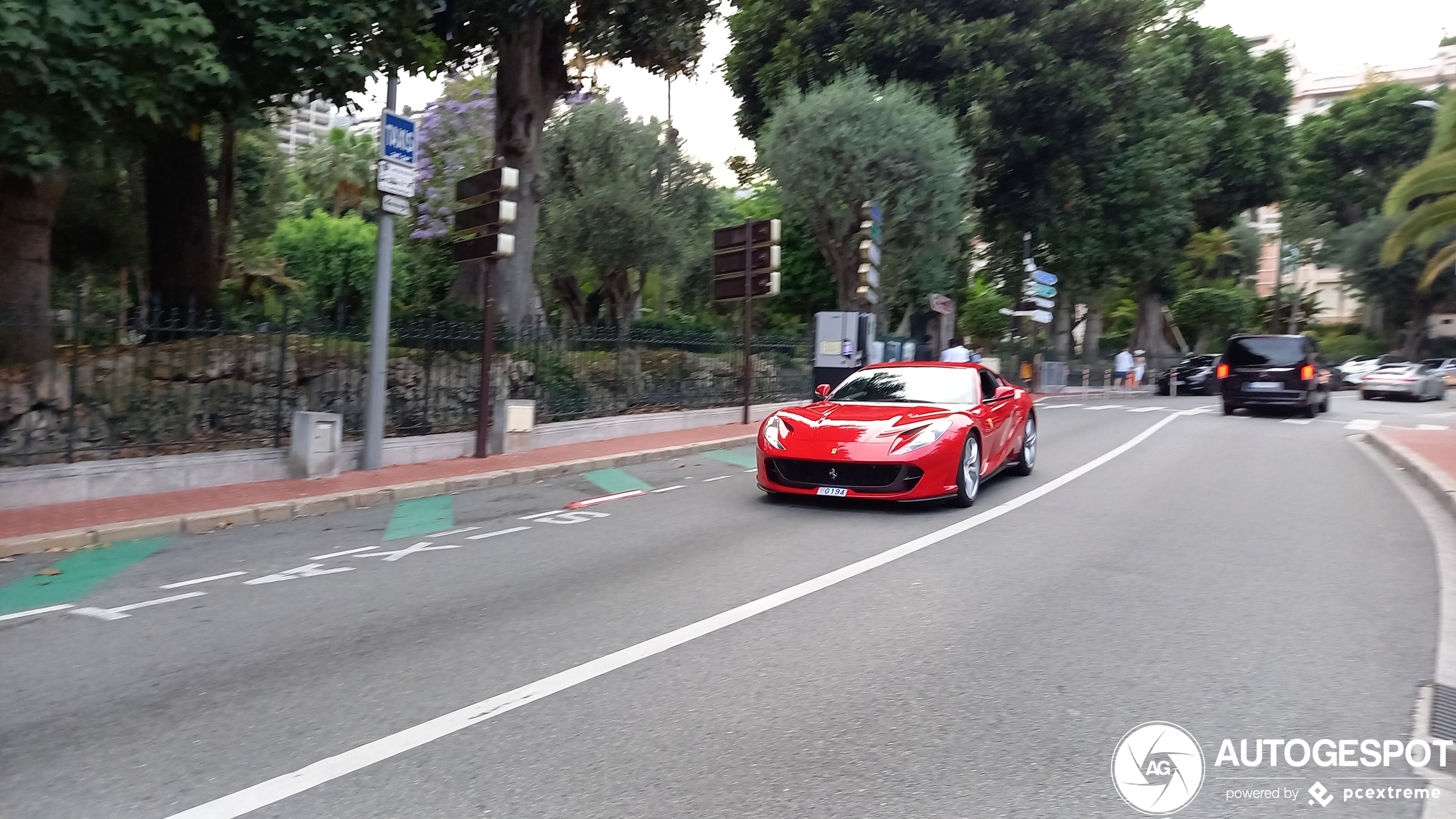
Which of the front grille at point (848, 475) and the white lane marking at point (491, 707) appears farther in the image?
the front grille at point (848, 475)

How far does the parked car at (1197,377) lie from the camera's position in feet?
113

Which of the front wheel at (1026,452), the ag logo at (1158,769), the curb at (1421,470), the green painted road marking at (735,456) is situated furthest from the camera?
the green painted road marking at (735,456)

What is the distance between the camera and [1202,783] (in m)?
3.50

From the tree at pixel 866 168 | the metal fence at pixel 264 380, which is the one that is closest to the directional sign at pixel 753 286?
the metal fence at pixel 264 380

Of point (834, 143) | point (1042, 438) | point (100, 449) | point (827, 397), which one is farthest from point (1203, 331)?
point (100, 449)

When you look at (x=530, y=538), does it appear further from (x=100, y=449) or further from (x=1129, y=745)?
(x=1129, y=745)

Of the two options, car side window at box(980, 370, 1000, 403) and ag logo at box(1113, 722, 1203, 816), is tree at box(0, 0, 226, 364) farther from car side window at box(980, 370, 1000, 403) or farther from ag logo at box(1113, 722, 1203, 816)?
ag logo at box(1113, 722, 1203, 816)

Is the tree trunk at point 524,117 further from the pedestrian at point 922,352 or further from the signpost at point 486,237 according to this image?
the pedestrian at point 922,352

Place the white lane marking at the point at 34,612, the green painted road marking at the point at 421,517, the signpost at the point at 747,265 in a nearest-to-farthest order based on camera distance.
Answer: the white lane marking at the point at 34,612 → the green painted road marking at the point at 421,517 → the signpost at the point at 747,265

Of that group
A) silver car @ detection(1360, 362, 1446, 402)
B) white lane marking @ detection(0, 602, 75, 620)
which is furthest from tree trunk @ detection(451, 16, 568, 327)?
silver car @ detection(1360, 362, 1446, 402)

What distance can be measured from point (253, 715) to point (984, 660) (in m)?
3.18

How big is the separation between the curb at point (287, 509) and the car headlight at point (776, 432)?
3.49m

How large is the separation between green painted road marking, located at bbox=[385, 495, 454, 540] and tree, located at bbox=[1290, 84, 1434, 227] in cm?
5663

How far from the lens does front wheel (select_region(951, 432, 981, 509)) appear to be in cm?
891
